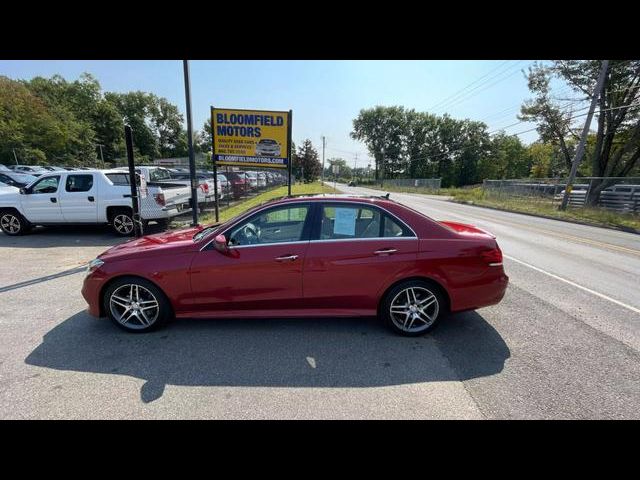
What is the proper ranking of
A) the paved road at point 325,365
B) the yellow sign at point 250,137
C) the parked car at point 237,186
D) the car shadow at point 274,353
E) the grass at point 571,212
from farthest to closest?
1. the parked car at point 237,186
2. the grass at point 571,212
3. the yellow sign at point 250,137
4. the car shadow at point 274,353
5. the paved road at point 325,365

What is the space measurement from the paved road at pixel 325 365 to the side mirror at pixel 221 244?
100 cm

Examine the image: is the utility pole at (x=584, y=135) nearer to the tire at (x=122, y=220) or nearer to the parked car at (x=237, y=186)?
the parked car at (x=237, y=186)

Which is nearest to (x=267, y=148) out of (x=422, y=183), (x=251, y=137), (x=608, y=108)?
(x=251, y=137)

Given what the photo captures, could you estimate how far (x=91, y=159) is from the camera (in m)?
48.4

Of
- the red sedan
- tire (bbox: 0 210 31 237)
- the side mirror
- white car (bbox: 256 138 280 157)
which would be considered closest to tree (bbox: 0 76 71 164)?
tire (bbox: 0 210 31 237)

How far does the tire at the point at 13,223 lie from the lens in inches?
320

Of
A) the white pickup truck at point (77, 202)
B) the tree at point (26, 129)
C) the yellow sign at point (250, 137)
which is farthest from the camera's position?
the tree at point (26, 129)

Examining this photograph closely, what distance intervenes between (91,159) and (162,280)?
59979 millimetres

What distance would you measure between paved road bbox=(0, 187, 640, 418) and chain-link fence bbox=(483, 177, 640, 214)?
1702 cm

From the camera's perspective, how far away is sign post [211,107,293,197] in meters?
8.72

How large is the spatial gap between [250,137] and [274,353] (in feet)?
24.8

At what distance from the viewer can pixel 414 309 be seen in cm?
331

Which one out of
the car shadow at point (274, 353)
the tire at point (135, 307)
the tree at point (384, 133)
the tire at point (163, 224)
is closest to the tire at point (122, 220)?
the tire at point (163, 224)
